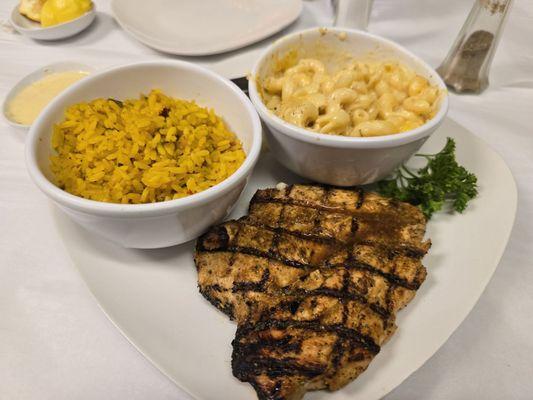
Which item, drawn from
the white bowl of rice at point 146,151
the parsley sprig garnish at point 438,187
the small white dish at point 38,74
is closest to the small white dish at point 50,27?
the small white dish at point 38,74

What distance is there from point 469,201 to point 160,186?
1315 millimetres

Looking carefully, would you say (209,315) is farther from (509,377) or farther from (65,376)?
(509,377)

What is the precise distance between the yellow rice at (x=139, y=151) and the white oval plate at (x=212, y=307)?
0.25 m

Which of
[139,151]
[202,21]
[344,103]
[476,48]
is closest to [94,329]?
[139,151]

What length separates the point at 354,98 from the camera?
1869 mm

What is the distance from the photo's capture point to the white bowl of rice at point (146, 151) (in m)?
1.37

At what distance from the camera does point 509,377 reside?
1489 millimetres

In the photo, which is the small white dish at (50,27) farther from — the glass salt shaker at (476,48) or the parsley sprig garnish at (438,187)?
the glass salt shaker at (476,48)

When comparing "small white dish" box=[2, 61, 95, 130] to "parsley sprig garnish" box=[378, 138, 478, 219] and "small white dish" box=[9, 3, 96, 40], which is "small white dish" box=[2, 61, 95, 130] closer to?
"small white dish" box=[9, 3, 96, 40]

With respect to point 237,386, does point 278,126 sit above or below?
above

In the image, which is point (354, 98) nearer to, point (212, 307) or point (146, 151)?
point (146, 151)

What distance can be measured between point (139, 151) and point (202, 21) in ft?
5.57

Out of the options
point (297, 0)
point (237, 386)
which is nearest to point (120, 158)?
point (237, 386)

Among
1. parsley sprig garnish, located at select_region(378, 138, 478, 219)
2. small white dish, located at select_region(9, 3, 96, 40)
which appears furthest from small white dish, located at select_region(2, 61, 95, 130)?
parsley sprig garnish, located at select_region(378, 138, 478, 219)
